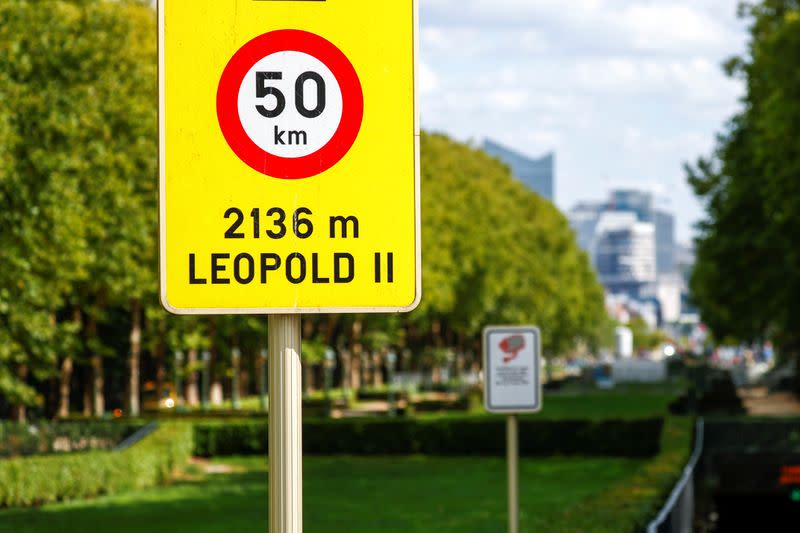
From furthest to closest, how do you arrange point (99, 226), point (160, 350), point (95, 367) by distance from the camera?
point (160, 350) < point (95, 367) < point (99, 226)

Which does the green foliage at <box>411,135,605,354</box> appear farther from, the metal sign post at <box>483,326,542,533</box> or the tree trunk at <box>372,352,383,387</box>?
the metal sign post at <box>483,326,542,533</box>

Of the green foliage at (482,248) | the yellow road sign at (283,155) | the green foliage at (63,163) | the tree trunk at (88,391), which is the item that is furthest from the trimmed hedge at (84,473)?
the green foliage at (482,248)

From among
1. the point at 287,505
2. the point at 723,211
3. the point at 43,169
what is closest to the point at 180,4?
the point at 287,505

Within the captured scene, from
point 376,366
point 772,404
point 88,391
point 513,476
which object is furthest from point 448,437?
point 376,366

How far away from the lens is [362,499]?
113 feet

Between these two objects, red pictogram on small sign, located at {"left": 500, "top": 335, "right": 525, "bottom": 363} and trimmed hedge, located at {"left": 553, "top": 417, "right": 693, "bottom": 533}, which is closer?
red pictogram on small sign, located at {"left": 500, "top": 335, "right": 525, "bottom": 363}

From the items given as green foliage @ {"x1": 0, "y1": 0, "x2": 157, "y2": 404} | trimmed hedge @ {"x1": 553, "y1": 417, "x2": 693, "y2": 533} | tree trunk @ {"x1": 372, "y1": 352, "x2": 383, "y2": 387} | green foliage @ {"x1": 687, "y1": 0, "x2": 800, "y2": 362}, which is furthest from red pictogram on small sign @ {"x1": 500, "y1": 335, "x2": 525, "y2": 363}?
tree trunk @ {"x1": 372, "y1": 352, "x2": 383, "y2": 387}

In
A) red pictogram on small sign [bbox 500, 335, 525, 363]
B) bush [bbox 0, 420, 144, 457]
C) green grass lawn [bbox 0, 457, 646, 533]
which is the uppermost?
red pictogram on small sign [bbox 500, 335, 525, 363]

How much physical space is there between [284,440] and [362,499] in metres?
31.0

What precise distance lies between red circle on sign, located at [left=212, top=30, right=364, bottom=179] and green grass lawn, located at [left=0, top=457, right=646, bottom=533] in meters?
18.1

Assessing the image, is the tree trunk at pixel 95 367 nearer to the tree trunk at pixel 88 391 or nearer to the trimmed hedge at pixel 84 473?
the tree trunk at pixel 88 391

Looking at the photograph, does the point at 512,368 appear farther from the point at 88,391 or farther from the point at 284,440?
the point at 88,391

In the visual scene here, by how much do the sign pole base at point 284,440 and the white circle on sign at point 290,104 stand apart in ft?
1.65

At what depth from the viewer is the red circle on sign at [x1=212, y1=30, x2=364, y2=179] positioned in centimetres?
381
